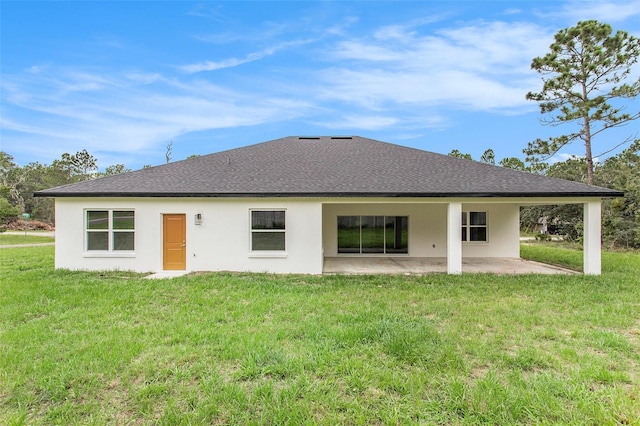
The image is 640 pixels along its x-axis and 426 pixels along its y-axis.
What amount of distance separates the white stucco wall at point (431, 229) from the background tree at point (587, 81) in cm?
1050

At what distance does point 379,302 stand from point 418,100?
1833 centimetres

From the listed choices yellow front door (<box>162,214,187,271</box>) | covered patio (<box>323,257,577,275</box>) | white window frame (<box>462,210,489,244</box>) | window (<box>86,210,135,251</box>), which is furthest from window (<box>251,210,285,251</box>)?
white window frame (<box>462,210,489,244</box>)

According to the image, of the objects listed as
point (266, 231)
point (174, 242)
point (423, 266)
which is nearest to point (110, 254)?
point (174, 242)

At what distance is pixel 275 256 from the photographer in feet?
33.8

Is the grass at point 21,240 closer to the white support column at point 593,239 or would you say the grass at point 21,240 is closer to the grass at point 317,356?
the grass at point 317,356

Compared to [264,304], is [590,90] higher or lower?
higher

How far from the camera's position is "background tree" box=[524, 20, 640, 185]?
18734 mm

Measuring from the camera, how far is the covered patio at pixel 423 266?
1055 cm

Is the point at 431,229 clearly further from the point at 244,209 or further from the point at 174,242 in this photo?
the point at 174,242

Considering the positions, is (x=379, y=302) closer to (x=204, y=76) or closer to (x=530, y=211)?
(x=204, y=76)

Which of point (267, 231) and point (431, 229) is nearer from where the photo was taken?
point (267, 231)

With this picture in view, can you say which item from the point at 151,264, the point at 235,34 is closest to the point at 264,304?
the point at 151,264

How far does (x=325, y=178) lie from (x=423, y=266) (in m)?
4.95

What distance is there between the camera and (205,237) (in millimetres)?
10289
